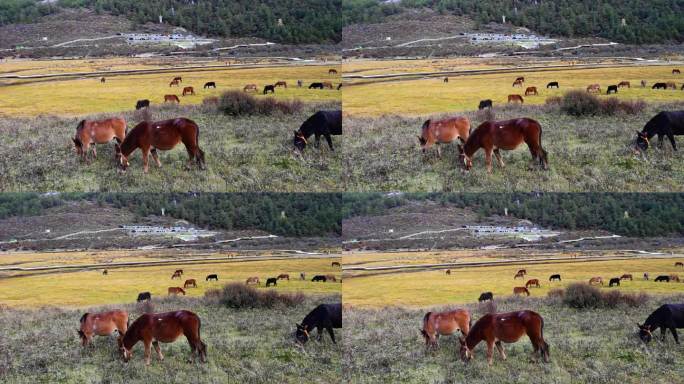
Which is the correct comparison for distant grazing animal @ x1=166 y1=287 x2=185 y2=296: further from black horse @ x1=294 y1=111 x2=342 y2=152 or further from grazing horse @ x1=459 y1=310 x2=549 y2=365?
grazing horse @ x1=459 y1=310 x2=549 y2=365

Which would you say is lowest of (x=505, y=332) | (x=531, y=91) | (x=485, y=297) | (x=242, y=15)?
(x=505, y=332)

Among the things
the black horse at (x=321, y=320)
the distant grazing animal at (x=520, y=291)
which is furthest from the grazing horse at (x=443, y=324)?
the black horse at (x=321, y=320)

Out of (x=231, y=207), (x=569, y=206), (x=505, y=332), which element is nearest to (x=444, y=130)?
(x=569, y=206)

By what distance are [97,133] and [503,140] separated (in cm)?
395

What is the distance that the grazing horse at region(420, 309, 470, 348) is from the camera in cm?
964

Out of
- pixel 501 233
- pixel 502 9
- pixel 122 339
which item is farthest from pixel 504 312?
pixel 122 339

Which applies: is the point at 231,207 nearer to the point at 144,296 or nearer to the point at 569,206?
the point at 144,296

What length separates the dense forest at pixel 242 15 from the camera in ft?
32.5

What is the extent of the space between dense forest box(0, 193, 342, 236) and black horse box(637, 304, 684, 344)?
312cm

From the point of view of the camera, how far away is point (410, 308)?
9789 mm

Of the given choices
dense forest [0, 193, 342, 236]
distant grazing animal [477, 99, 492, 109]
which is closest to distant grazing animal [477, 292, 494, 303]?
dense forest [0, 193, 342, 236]

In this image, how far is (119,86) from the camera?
9.91 m

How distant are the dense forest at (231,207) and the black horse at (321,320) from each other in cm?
74

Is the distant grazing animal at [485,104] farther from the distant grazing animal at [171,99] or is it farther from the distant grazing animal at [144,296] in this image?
the distant grazing animal at [144,296]
